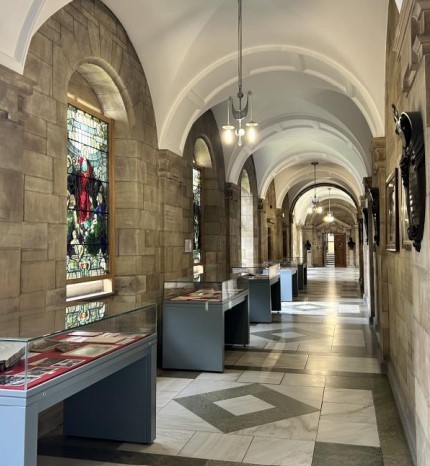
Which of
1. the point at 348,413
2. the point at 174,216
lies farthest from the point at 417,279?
the point at 174,216

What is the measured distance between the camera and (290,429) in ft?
12.8

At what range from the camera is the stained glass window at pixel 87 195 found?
4.96m

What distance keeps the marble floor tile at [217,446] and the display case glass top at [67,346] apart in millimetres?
906

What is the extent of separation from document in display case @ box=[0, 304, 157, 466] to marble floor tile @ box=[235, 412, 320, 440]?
2.91 ft

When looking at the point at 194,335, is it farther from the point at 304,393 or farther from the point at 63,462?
the point at 63,462

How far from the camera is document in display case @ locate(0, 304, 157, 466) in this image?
221cm

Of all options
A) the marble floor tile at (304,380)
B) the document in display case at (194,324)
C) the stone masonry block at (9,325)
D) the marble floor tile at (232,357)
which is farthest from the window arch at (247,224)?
the stone masonry block at (9,325)

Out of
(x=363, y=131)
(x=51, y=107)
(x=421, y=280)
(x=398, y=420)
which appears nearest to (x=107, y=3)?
(x=51, y=107)

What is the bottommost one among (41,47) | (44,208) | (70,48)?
(44,208)

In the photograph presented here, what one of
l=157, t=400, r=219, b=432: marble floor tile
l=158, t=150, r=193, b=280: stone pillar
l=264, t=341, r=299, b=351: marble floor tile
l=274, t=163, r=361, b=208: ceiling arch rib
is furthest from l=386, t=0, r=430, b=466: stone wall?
l=274, t=163, r=361, b=208: ceiling arch rib

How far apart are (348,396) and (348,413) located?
0.52 meters

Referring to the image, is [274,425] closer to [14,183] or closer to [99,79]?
[14,183]

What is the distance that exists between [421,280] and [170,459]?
2120 millimetres

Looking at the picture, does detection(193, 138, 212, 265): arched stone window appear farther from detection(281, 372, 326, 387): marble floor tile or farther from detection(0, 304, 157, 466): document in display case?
detection(0, 304, 157, 466): document in display case
